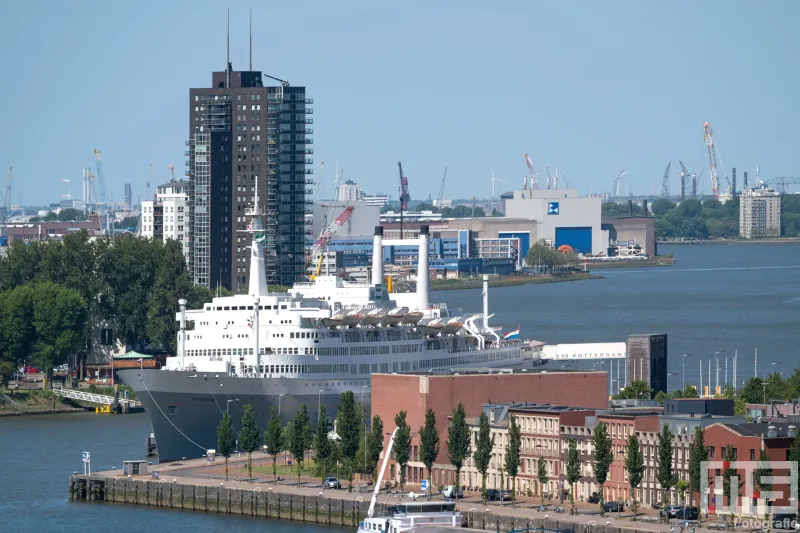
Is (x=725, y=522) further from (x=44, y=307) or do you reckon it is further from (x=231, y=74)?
(x=231, y=74)

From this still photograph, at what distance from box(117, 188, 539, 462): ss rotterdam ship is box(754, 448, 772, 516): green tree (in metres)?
18.9

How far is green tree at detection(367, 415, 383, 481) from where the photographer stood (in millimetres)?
51188

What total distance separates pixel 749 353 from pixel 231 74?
36.4m

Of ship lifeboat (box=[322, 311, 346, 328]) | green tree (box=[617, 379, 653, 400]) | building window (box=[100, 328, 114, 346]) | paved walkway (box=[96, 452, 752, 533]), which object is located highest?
ship lifeboat (box=[322, 311, 346, 328])

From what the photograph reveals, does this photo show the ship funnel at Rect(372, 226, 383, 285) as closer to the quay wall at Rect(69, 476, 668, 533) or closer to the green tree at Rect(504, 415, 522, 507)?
the quay wall at Rect(69, 476, 668, 533)

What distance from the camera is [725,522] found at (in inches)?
1693

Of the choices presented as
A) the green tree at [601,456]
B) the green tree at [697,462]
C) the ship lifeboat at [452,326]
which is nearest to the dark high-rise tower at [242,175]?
the ship lifeboat at [452,326]

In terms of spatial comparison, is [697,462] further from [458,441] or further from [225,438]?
[225,438]

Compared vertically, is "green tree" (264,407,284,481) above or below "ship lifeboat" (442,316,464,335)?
below

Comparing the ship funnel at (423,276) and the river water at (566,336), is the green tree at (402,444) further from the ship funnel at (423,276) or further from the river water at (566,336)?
the ship funnel at (423,276)

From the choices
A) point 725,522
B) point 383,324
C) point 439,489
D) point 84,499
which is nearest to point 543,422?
point 439,489

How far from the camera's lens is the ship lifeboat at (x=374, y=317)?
64.6m

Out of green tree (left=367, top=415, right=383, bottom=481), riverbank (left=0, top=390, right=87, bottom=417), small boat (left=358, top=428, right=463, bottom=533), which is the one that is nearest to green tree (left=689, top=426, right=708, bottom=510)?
small boat (left=358, top=428, right=463, bottom=533)

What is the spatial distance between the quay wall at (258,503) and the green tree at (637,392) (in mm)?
15753
